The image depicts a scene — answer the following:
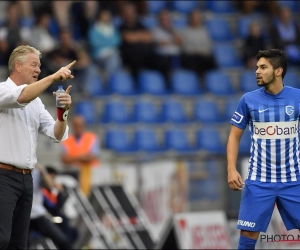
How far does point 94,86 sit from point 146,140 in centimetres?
141

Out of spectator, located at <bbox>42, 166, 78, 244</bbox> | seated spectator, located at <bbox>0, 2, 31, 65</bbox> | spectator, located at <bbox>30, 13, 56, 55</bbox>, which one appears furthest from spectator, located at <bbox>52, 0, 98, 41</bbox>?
spectator, located at <bbox>42, 166, 78, 244</bbox>

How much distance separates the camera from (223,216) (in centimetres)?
1238

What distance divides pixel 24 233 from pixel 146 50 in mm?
10423

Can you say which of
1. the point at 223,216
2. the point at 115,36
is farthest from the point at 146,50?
the point at 223,216

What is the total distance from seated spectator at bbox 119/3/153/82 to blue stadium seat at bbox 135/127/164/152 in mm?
1485

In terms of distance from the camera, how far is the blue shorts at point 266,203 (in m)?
8.55

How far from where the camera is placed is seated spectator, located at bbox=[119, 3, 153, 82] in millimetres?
18547

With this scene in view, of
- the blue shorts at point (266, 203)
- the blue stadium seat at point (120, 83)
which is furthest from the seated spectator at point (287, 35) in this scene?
the blue shorts at point (266, 203)

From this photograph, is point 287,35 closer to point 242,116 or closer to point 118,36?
point 118,36

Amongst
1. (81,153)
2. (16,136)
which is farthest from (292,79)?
(16,136)

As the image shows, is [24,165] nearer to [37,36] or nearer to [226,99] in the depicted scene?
[37,36]

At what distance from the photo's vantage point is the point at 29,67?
8.29 meters

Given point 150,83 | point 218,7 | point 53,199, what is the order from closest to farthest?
point 53,199 < point 150,83 < point 218,7

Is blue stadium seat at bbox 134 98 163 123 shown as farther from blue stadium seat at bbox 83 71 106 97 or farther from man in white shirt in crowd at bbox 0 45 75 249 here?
man in white shirt in crowd at bbox 0 45 75 249
